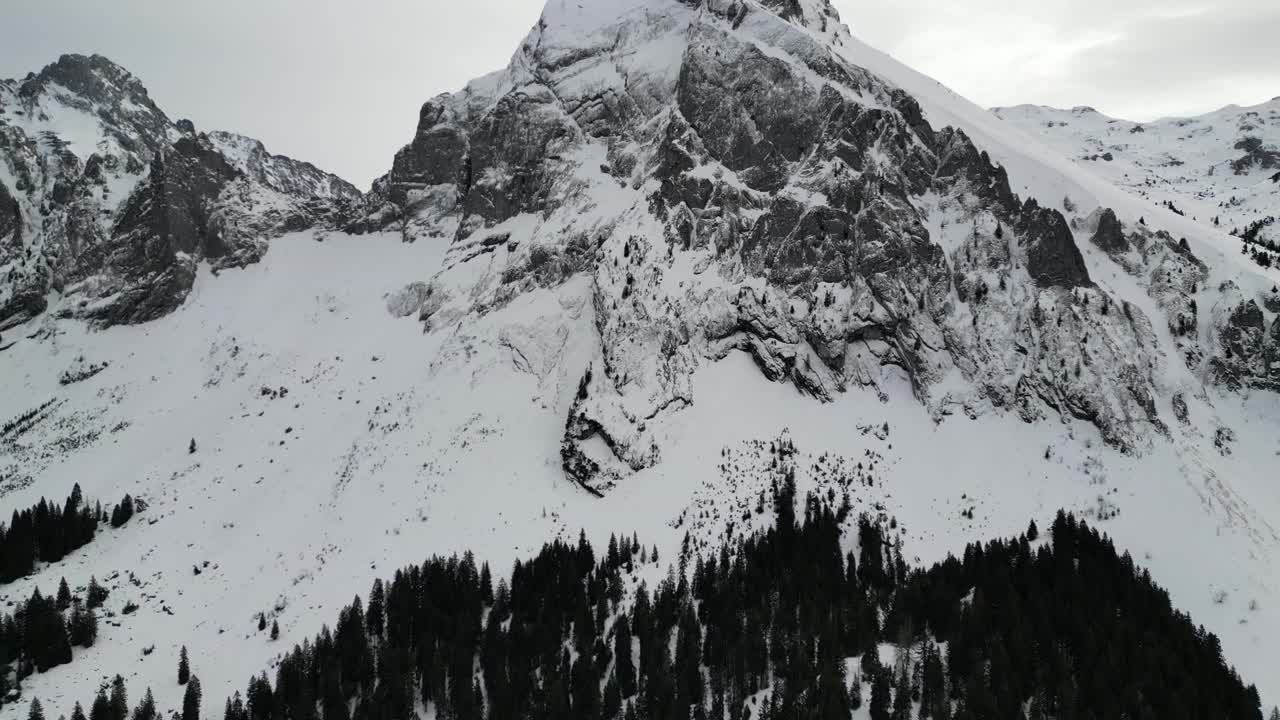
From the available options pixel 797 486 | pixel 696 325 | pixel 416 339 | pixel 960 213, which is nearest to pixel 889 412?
pixel 797 486

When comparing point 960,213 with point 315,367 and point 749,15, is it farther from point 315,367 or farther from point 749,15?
point 315,367

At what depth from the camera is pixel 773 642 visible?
327ft

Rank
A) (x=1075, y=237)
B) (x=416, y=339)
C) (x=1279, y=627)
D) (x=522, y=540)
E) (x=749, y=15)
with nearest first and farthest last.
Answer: (x=1279, y=627) → (x=522, y=540) → (x=1075, y=237) → (x=416, y=339) → (x=749, y=15)

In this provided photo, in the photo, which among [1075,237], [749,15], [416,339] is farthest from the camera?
[749,15]

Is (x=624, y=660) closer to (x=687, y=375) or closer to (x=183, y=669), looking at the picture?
(x=687, y=375)

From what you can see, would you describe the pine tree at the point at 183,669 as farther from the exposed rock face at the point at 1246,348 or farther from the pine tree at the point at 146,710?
the exposed rock face at the point at 1246,348

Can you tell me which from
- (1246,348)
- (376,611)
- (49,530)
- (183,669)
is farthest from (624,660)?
(1246,348)

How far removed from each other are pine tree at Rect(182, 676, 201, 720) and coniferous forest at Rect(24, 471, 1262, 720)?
326 millimetres

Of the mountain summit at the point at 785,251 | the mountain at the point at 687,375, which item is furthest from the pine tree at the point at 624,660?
the mountain summit at the point at 785,251

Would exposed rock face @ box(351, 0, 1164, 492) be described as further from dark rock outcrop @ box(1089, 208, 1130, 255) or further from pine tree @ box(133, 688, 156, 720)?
pine tree @ box(133, 688, 156, 720)

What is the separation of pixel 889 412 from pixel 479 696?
232 ft

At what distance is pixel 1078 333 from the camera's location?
134 meters

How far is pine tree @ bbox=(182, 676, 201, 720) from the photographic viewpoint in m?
97.4

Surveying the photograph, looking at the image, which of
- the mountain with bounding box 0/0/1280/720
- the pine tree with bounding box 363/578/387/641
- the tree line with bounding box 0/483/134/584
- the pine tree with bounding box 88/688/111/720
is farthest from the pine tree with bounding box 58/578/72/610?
the pine tree with bounding box 363/578/387/641
